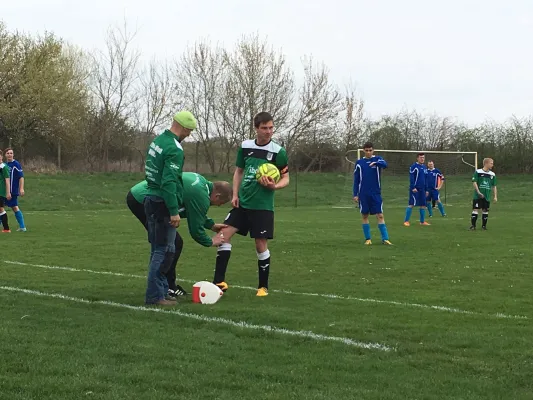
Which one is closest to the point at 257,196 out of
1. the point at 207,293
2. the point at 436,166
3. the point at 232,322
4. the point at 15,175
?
the point at 207,293

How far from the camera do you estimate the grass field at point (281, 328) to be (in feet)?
14.4

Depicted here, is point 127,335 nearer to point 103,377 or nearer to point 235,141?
point 103,377

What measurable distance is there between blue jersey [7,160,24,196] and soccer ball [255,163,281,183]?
37.4 ft

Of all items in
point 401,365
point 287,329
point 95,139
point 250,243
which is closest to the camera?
point 401,365

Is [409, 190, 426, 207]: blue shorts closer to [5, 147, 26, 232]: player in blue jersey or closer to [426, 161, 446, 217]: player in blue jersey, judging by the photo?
[426, 161, 446, 217]: player in blue jersey

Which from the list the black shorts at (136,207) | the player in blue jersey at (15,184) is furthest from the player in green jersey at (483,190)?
the black shorts at (136,207)

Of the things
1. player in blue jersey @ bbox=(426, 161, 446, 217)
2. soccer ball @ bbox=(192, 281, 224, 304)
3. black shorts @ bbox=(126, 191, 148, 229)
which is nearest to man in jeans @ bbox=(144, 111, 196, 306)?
soccer ball @ bbox=(192, 281, 224, 304)

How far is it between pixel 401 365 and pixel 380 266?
19.2 feet

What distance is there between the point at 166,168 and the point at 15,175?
12.1 meters

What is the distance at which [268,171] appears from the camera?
25.3ft

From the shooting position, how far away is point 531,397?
4.18 metres

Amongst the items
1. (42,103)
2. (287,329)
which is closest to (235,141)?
(42,103)

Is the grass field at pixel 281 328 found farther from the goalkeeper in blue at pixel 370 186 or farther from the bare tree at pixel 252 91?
the bare tree at pixel 252 91

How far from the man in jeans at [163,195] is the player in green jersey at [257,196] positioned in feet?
2.83
